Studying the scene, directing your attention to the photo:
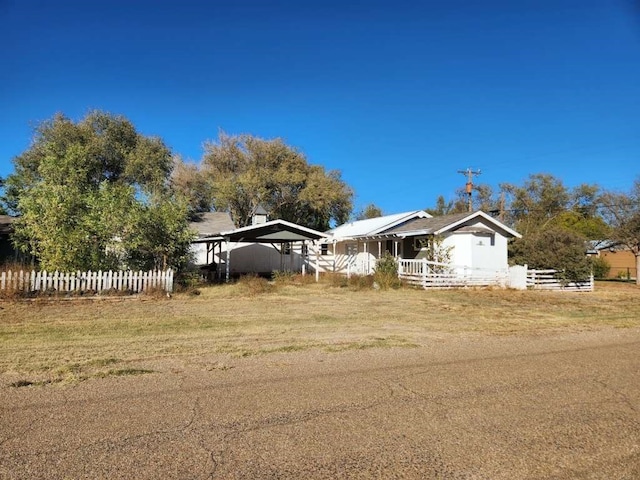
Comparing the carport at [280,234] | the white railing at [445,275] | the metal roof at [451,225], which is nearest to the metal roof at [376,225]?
the metal roof at [451,225]

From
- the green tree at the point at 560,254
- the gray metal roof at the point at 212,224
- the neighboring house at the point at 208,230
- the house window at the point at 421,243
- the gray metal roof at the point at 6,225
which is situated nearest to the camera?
the green tree at the point at 560,254

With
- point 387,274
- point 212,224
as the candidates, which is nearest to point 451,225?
point 387,274

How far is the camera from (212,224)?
3069 cm

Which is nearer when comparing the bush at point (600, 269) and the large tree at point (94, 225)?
the large tree at point (94, 225)

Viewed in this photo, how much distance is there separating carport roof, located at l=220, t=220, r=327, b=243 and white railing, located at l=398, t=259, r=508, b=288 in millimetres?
4428

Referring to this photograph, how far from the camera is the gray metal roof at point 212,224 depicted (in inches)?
1152

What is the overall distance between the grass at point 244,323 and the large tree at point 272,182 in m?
23.7

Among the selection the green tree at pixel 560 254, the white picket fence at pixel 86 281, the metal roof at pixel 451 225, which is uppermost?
the metal roof at pixel 451 225

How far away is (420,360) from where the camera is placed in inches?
269

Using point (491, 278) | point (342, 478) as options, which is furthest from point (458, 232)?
point (342, 478)

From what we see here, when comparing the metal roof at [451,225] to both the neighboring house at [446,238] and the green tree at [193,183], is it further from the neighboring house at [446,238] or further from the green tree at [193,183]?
the green tree at [193,183]

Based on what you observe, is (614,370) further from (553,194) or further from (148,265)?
(553,194)

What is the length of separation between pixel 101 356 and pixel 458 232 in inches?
830

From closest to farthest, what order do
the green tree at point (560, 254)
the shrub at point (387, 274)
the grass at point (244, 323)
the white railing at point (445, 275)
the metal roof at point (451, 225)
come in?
the grass at point (244, 323)
the shrub at point (387, 274)
the white railing at point (445, 275)
the green tree at point (560, 254)
the metal roof at point (451, 225)
